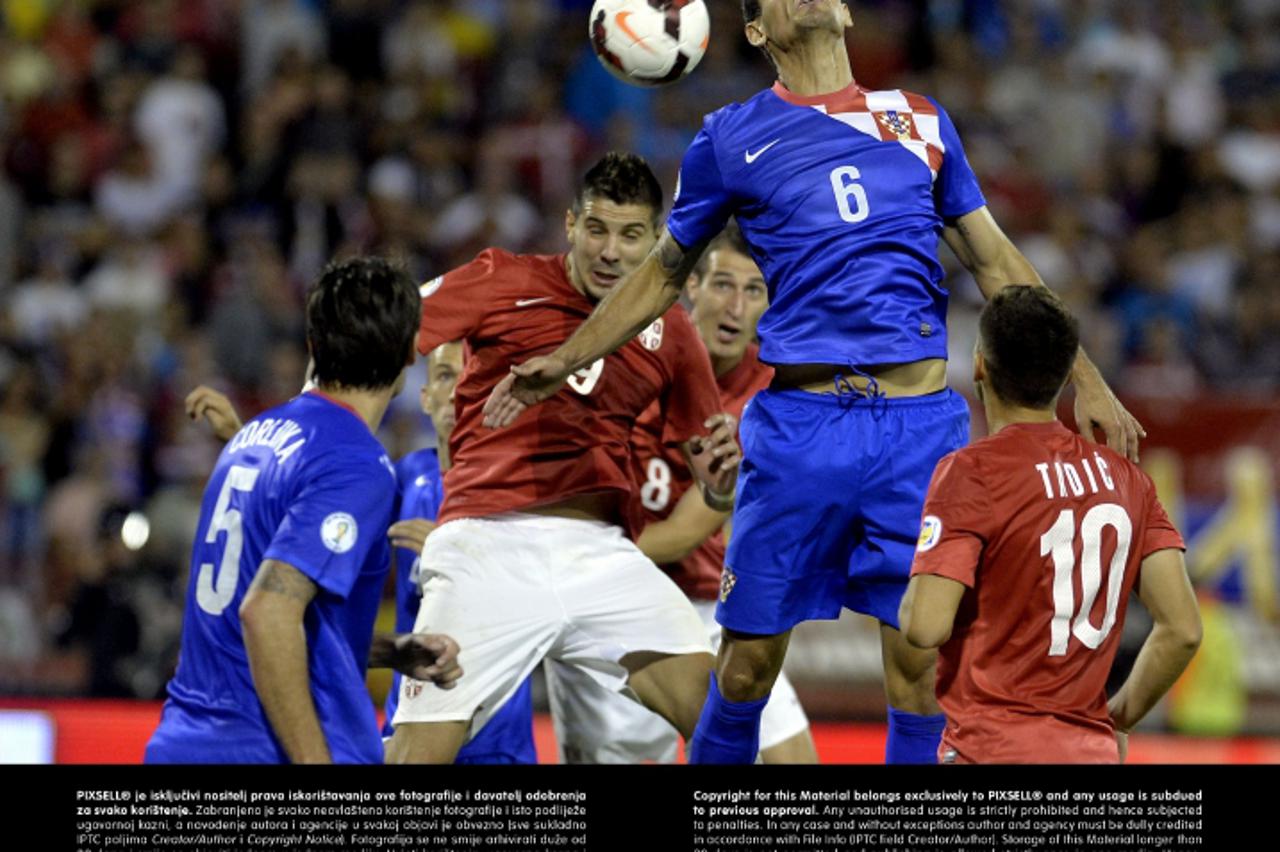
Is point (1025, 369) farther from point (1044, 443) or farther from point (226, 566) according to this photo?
point (226, 566)

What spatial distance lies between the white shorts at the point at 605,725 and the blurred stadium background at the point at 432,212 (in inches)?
152

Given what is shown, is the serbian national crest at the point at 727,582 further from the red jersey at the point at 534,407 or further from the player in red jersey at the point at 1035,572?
the player in red jersey at the point at 1035,572

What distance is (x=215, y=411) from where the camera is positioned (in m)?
6.34

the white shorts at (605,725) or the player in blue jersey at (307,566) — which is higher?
the player in blue jersey at (307,566)

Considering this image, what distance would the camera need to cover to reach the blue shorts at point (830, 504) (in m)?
5.67

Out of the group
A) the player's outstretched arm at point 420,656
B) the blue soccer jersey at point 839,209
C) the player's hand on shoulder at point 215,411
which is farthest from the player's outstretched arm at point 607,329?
the player's hand on shoulder at point 215,411

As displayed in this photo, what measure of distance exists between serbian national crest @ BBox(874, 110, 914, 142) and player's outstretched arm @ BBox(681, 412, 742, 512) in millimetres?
1157

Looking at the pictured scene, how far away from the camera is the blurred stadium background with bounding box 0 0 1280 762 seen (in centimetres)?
1182

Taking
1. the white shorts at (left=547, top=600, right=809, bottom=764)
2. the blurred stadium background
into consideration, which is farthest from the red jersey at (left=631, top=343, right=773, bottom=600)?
the blurred stadium background

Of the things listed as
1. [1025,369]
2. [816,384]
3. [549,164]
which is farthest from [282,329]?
[1025,369]

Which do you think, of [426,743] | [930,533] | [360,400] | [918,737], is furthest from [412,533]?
[930,533]

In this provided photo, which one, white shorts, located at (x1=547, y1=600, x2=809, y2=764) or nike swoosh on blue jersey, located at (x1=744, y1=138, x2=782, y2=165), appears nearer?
nike swoosh on blue jersey, located at (x1=744, y1=138, x2=782, y2=165)

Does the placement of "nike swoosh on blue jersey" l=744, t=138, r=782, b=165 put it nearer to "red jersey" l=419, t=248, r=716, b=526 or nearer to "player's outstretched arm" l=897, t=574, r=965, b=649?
"red jersey" l=419, t=248, r=716, b=526

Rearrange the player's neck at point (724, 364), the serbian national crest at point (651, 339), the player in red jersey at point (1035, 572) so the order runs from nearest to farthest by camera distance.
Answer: the player in red jersey at point (1035, 572), the serbian national crest at point (651, 339), the player's neck at point (724, 364)
